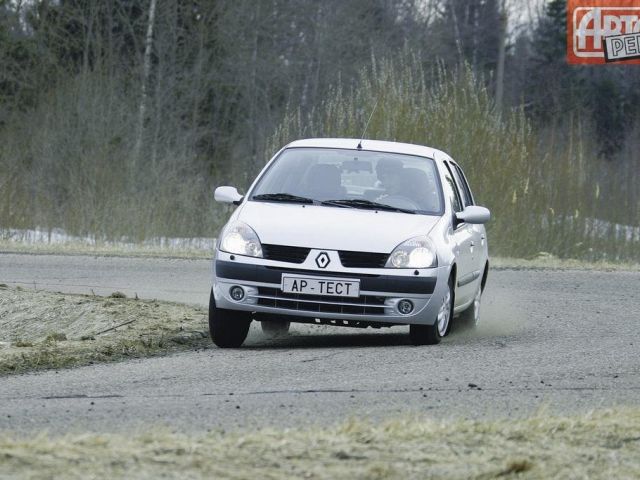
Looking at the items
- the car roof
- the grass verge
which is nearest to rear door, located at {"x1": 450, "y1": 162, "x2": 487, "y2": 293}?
the car roof

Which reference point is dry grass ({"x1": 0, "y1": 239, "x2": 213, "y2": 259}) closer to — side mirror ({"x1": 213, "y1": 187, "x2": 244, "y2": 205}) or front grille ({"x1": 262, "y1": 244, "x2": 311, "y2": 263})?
side mirror ({"x1": 213, "y1": 187, "x2": 244, "y2": 205})

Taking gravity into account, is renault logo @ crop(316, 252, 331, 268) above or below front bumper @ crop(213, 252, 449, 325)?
above

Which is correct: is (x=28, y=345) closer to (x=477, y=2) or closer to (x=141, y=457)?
(x=141, y=457)

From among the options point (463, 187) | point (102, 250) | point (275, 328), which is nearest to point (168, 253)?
point (102, 250)

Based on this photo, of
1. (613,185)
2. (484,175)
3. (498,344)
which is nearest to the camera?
(498,344)

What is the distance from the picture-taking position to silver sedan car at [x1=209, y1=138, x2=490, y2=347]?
1066cm

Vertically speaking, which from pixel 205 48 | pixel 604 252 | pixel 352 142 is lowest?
pixel 604 252

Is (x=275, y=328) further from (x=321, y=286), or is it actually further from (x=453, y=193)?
(x=321, y=286)

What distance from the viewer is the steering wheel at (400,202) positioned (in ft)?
38.3

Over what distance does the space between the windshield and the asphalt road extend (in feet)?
3.82

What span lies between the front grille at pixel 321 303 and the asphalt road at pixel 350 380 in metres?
0.33

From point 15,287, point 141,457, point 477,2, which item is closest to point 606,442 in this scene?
point 141,457

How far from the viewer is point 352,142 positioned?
12641 millimetres

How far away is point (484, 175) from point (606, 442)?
18954mm
